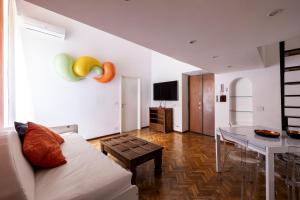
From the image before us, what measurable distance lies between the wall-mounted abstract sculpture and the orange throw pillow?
7.55 feet

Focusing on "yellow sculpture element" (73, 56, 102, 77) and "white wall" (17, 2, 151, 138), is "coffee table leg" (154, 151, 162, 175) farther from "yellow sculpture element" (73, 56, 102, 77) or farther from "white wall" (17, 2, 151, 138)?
"yellow sculpture element" (73, 56, 102, 77)

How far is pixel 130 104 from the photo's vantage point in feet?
17.6

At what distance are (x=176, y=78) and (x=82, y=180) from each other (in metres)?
4.55

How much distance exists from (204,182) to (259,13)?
223 centimetres

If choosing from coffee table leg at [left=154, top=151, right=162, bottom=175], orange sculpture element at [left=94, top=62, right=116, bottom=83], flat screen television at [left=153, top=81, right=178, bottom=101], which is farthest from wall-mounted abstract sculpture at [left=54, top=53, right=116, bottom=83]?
coffee table leg at [left=154, top=151, right=162, bottom=175]

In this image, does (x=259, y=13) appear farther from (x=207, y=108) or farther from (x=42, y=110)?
(x=42, y=110)

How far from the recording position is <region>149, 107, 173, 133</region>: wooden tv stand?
5047 mm

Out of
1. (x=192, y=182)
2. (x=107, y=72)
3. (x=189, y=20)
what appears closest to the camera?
(x=189, y=20)

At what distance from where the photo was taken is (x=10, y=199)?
0.75 metres

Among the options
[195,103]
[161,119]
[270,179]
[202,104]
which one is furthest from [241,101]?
[270,179]

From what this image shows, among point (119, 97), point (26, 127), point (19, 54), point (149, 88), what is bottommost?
point (26, 127)

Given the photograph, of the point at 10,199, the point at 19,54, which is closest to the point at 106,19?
the point at 10,199

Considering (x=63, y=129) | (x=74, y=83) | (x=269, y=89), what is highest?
(x=74, y=83)

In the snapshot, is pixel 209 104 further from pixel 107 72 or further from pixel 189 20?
pixel 189 20
